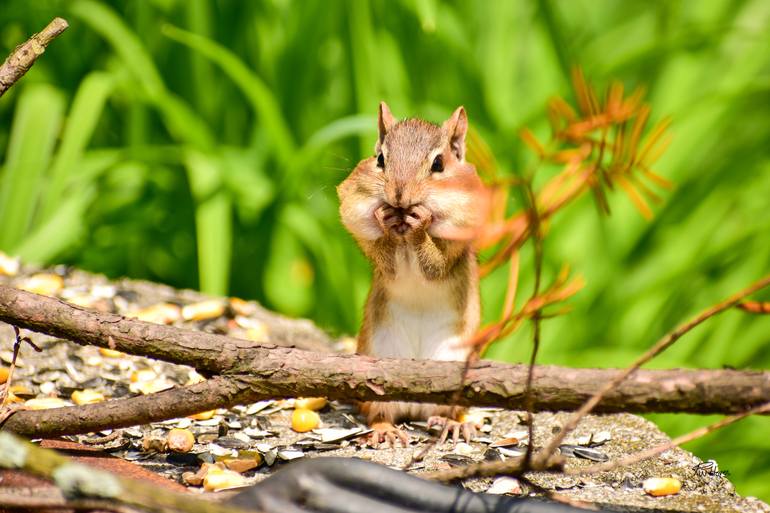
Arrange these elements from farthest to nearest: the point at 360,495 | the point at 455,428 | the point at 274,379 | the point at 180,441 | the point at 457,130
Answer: the point at 457,130 → the point at 455,428 → the point at 180,441 → the point at 274,379 → the point at 360,495

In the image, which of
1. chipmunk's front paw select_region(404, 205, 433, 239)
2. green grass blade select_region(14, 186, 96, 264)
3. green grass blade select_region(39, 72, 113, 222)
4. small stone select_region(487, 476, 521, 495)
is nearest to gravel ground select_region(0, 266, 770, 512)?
small stone select_region(487, 476, 521, 495)

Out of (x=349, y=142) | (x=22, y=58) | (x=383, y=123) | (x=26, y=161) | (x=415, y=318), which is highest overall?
(x=349, y=142)

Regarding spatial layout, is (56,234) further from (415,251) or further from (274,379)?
(274,379)

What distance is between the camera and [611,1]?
4.64m

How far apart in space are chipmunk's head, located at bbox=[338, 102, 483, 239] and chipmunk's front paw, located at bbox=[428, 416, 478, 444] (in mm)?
497

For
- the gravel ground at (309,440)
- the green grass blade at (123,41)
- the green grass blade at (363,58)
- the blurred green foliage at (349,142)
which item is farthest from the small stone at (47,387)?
the green grass blade at (363,58)

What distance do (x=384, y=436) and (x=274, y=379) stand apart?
64 cm

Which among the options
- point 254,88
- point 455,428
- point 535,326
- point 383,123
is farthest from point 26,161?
point 535,326

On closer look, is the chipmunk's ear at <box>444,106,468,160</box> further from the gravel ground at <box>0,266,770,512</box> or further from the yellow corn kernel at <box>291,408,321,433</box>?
the yellow corn kernel at <box>291,408,321,433</box>

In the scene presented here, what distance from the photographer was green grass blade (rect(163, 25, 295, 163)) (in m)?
4.01

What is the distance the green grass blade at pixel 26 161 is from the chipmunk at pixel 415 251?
2.08 meters

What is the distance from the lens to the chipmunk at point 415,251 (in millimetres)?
2629

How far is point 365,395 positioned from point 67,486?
613mm

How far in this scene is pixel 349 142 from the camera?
14.6ft
